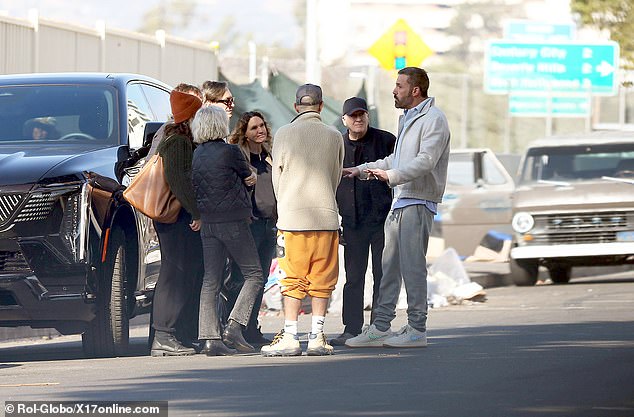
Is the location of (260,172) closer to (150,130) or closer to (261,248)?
(261,248)

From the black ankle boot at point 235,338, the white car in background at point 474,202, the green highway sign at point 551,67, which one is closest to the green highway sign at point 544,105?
the green highway sign at point 551,67

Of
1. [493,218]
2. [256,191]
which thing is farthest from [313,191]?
[493,218]

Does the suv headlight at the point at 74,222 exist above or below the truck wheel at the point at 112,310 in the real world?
above

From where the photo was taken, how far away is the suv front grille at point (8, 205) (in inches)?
412

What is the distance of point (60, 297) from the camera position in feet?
34.7

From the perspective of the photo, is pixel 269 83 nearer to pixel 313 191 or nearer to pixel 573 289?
pixel 573 289

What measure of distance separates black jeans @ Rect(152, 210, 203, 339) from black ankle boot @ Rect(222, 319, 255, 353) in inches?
14.2

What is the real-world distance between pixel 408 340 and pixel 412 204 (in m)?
0.97

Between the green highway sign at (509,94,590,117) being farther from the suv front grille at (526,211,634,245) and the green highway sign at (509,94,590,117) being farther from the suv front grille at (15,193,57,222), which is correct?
the suv front grille at (15,193,57,222)

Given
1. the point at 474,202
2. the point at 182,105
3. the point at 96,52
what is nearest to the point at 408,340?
the point at 182,105

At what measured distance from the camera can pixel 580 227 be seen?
2088 cm

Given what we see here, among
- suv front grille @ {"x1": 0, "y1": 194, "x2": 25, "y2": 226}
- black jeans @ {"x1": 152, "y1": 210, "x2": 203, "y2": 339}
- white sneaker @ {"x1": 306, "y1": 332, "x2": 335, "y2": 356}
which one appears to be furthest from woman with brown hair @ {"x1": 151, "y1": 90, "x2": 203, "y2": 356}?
suv front grille @ {"x1": 0, "y1": 194, "x2": 25, "y2": 226}

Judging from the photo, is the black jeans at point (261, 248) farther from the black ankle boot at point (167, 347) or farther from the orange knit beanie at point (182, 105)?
the orange knit beanie at point (182, 105)

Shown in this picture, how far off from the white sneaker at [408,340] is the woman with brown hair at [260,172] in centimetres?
105
